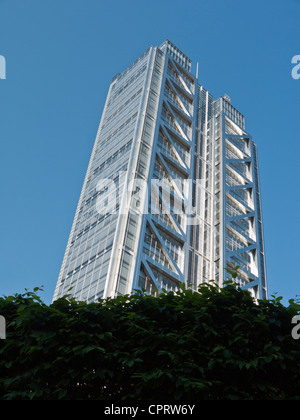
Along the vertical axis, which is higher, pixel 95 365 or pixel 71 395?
pixel 95 365

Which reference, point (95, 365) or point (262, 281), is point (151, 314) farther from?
point (262, 281)

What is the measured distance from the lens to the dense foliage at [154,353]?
13.5 meters

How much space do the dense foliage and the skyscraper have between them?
129ft

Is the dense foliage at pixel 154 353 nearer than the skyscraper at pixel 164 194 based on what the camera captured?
Yes

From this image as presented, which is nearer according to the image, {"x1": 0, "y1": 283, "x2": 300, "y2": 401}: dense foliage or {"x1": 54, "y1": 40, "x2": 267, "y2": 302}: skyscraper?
{"x1": 0, "y1": 283, "x2": 300, "y2": 401}: dense foliage

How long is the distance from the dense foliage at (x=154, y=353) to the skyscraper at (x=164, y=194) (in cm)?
3923

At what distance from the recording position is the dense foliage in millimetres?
13516

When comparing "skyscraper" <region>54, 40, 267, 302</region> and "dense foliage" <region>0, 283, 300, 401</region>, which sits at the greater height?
"skyscraper" <region>54, 40, 267, 302</region>

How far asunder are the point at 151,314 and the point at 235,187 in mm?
72870

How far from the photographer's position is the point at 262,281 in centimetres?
8006

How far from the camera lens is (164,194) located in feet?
230
